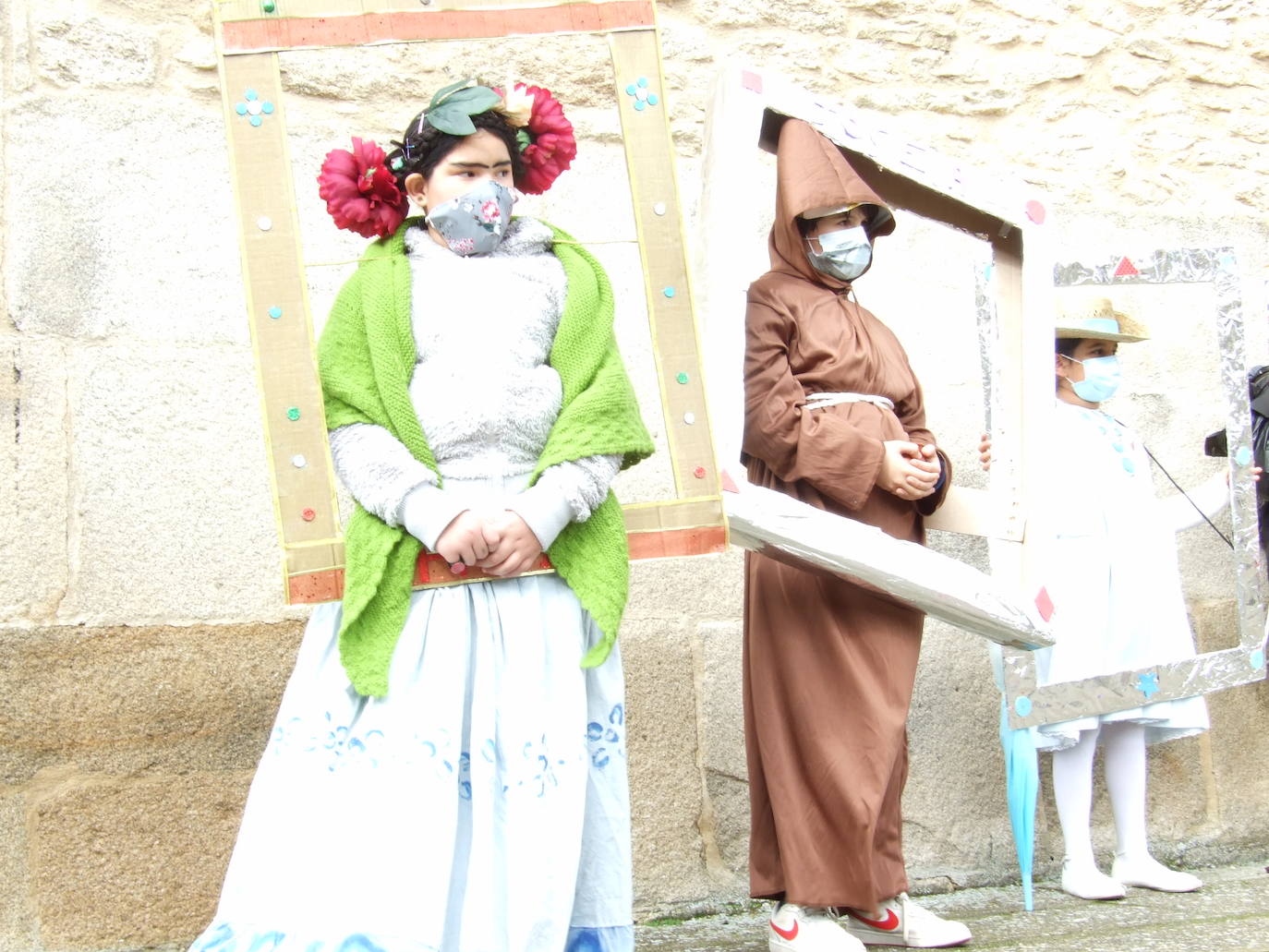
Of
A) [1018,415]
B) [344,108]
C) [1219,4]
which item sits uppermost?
[1219,4]

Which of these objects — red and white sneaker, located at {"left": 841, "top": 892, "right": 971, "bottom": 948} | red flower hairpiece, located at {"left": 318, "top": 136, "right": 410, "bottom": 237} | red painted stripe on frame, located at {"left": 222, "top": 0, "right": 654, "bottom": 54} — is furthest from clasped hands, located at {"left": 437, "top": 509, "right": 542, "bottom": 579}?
red and white sneaker, located at {"left": 841, "top": 892, "right": 971, "bottom": 948}

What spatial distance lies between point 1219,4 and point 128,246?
3475 millimetres

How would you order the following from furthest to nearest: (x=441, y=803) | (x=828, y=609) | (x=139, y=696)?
(x=139, y=696)
(x=828, y=609)
(x=441, y=803)

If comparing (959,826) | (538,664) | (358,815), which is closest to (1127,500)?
(959,826)

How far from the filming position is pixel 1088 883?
3.96 metres

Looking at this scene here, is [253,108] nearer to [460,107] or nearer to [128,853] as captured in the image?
[460,107]

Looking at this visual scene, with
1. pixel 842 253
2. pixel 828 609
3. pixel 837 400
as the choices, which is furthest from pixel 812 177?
pixel 828 609

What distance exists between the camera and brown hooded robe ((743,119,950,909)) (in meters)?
3.09

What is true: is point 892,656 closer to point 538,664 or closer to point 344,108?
point 538,664

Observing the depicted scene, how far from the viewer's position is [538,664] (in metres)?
2.54

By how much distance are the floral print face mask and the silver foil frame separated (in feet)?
5.43

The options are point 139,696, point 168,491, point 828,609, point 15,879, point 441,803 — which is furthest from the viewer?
point 168,491

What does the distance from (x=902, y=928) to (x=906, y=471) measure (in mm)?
994

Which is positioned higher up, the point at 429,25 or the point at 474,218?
the point at 429,25
